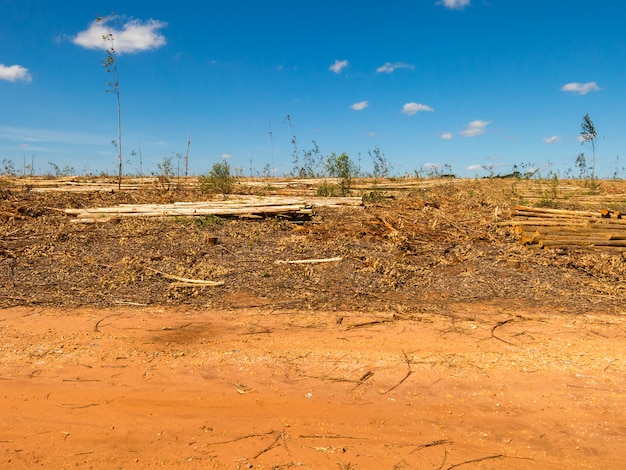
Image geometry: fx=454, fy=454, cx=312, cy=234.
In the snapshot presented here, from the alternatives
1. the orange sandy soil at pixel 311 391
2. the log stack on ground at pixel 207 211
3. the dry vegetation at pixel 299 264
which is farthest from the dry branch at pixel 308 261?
the log stack on ground at pixel 207 211

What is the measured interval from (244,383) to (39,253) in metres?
6.06

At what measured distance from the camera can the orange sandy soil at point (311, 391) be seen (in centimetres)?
307

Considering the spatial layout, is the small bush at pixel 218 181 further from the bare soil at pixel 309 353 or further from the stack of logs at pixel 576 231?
the stack of logs at pixel 576 231

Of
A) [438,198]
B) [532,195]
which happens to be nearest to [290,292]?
[438,198]

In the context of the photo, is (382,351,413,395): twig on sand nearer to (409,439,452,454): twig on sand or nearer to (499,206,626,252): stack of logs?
(409,439,452,454): twig on sand

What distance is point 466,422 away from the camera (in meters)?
3.42


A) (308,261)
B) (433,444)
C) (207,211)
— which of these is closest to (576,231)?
(308,261)

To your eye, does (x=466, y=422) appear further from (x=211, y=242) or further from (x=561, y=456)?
(x=211, y=242)

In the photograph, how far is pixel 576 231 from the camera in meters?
8.59

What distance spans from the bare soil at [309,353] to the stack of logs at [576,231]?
314mm

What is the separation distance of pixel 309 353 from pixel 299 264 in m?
3.18

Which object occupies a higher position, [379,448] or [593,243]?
[593,243]

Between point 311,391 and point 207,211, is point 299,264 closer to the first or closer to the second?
point 207,211

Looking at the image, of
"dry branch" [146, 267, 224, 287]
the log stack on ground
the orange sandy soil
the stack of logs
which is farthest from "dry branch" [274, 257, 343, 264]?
the stack of logs
